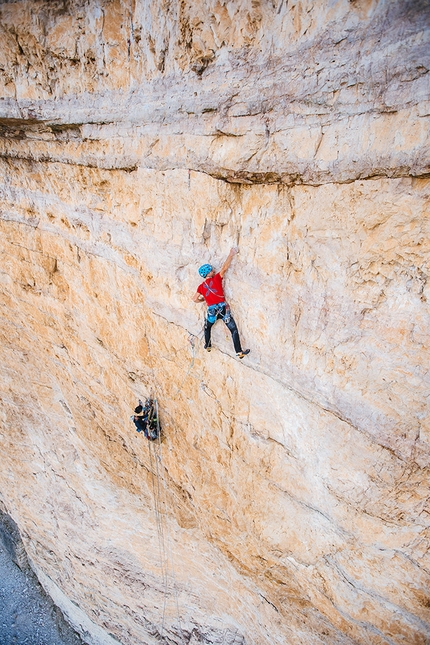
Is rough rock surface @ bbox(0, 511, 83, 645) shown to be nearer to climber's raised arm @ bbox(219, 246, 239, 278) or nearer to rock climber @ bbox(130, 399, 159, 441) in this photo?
rock climber @ bbox(130, 399, 159, 441)

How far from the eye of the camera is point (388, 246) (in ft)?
10.3

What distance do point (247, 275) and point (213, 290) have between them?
40 centimetres

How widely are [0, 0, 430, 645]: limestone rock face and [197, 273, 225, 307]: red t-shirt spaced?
0.71 ft

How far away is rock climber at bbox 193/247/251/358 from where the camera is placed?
4.11 m

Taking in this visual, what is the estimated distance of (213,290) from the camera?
13.6 ft

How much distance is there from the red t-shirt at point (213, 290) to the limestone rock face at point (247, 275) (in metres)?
0.22

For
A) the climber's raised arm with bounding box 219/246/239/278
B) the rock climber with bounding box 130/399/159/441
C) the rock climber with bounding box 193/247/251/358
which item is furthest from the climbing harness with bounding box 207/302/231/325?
the rock climber with bounding box 130/399/159/441

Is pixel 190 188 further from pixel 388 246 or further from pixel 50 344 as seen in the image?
pixel 50 344

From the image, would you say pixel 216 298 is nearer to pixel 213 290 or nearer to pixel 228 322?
pixel 213 290

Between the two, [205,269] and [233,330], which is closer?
[205,269]

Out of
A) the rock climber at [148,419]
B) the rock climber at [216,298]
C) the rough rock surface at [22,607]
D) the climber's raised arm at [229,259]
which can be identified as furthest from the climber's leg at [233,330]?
the rough rock surface at [22,607]

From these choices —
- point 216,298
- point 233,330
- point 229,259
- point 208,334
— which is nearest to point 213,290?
point 216,298

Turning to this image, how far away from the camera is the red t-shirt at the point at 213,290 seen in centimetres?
416

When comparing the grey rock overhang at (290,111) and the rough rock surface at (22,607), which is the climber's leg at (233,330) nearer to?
the grey rock overhang at (290,111)
